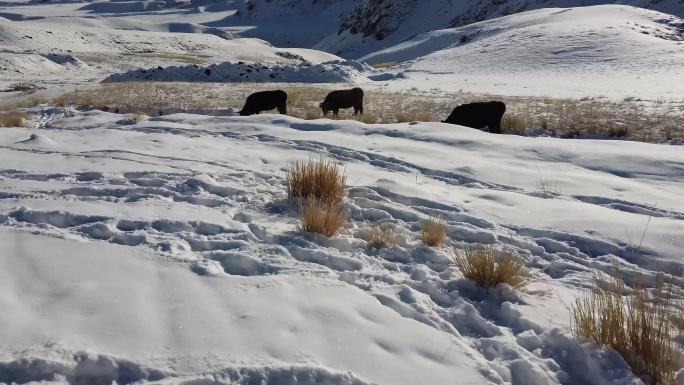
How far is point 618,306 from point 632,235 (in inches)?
78.6

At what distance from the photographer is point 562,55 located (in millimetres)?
39594

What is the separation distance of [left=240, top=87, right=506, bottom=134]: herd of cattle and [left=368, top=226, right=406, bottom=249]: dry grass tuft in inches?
346

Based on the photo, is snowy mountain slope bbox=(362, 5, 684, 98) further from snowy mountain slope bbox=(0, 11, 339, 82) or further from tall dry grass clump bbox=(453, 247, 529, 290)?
tall dry grass clump bbox=(453, 247, 529, 290)

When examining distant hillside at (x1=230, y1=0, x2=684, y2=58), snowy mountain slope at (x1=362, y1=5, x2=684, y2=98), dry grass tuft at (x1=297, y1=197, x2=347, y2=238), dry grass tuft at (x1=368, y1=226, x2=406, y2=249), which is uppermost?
distant hillside at (x1=230, y1=0, x2=684, y2=58)

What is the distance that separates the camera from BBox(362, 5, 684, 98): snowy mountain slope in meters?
28.5

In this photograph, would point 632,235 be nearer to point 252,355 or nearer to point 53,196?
point 252,355

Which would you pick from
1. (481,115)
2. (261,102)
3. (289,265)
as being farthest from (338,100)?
(289,265)

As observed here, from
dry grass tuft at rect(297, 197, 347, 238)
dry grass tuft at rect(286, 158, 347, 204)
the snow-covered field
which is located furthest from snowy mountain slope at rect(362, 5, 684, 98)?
dry grass tuft at rect(297, 197, 347, 238)

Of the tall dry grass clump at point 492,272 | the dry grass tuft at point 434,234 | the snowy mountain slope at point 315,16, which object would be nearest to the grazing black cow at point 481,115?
the dry grass tuft at point 434,234

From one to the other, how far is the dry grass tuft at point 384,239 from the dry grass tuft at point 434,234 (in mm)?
189

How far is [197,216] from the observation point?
4578 mm

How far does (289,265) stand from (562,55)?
41.2 meters

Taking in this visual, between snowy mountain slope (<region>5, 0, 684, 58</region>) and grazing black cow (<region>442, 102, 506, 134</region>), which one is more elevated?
snowy mountain slope (<region>5, 0, 684, 58</region>)

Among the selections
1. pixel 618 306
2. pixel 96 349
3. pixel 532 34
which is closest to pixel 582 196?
pixel 618 306
